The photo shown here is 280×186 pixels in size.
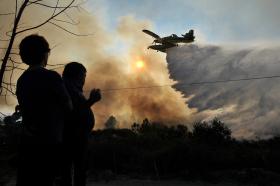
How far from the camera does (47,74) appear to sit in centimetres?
354

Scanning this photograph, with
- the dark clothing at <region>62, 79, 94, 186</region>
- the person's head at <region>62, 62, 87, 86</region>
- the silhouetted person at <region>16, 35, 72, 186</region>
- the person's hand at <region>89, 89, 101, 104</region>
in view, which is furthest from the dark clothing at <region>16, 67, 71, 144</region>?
the person's head at <region>62, 62, 87, 86</region>

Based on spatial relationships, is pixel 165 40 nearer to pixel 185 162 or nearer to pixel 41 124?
pixel 185 162

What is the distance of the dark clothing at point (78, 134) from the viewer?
509 centimetres

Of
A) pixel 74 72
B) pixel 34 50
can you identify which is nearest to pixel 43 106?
pixel 34 50

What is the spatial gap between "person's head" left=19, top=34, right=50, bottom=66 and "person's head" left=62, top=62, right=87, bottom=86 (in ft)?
6.00

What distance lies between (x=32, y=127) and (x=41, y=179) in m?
0.39

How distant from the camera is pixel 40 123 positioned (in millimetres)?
3422

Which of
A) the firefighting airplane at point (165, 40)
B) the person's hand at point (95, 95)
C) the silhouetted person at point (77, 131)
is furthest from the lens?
the firefighting airplane at point (165, 40)

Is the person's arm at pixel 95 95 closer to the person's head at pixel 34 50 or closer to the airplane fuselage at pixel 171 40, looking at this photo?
the person's head at pixel 34 50

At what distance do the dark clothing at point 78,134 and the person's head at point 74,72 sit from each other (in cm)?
14

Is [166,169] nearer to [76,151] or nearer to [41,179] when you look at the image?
[76,151]

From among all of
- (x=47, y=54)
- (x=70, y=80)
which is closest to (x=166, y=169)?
(x=70, y=80)

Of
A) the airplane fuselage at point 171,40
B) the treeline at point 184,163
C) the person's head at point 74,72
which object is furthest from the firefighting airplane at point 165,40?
the person's head at point 74,72

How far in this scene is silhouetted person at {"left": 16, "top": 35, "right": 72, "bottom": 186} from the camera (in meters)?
3.36
